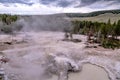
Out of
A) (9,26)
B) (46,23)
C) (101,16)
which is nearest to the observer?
(9,26)

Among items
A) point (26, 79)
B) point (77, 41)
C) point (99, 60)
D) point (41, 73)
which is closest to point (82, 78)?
point (41, 73)

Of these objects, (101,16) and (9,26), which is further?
(101,16)

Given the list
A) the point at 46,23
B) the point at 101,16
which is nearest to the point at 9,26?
Result: the point at 46,23

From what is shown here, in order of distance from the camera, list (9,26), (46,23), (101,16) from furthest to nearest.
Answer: (101,16), (46,23), (9,26)

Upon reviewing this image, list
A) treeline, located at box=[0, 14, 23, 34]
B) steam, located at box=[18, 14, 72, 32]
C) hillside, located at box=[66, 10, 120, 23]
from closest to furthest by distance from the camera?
treeline, located at box=[0, 14, 23, 34], steam, located at box=[18, 14, 72, 32], hillside, located at box=[66, 10, 120, 23]

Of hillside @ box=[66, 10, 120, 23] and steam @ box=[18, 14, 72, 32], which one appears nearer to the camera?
steam @ box=[18, 14, 72, 32]

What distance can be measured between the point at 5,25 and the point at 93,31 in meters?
22.0

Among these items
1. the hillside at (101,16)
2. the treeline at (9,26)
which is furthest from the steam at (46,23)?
the hillside at (101,16)

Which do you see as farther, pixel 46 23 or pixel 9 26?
pixel 46 23

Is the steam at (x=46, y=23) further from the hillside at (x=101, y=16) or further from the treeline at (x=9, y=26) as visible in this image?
→ the hillside at (x=101, y=16)

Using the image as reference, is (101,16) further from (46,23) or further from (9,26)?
(9,26)

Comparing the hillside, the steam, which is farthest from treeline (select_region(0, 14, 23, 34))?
the hillside

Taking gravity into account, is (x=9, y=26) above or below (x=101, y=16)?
below

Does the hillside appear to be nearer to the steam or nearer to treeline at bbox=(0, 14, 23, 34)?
the steam
